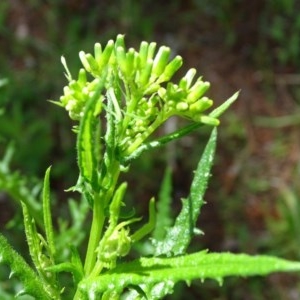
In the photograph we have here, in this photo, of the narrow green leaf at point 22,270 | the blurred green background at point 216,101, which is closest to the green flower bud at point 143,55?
the narrow green leaf at point 22,270

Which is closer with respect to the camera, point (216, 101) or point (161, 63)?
point (161, 63)

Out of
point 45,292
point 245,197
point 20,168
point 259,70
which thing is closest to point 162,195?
point 45,292

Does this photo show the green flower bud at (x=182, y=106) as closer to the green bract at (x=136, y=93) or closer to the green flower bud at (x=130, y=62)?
the green bract at (x=136, y=93)

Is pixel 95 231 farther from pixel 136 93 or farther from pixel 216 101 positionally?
pixel 216 101

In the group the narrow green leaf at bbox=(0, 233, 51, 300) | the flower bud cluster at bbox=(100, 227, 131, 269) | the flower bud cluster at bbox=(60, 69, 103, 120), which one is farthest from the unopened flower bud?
the narrow green leaf at bbox=(0, 233, 51, 300)

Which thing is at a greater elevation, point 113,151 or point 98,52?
point 98,52

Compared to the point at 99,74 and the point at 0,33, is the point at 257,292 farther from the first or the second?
the point at 99,74

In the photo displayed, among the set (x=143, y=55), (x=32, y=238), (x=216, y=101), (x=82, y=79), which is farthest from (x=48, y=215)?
(x=216, y=101)

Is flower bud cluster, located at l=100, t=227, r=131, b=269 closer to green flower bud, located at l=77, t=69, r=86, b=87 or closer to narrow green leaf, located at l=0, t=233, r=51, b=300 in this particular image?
narrow green leaf, located at l=0, t=233, r=51, b=300

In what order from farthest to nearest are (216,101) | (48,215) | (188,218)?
(216,101) → (188,218) → (48,215)
